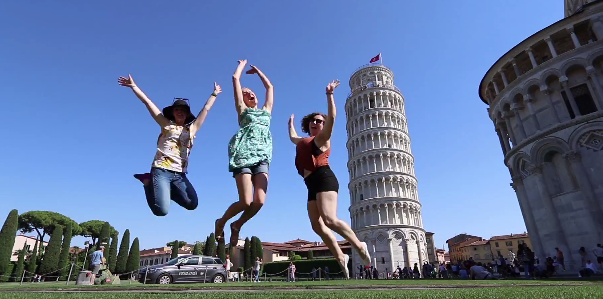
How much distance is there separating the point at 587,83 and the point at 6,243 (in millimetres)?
68137

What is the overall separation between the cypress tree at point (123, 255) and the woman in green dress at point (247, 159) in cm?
6208

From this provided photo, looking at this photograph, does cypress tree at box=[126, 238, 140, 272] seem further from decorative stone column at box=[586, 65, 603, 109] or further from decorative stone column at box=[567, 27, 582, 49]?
decorative stone column at box=[567, 27, 582, 49]

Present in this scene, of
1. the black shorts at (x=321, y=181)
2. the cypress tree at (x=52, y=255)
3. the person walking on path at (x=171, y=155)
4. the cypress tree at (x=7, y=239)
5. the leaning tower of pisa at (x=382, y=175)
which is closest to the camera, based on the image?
the black shorts at (x=321, y=181)

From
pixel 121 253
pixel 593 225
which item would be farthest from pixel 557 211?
pixel 121 253

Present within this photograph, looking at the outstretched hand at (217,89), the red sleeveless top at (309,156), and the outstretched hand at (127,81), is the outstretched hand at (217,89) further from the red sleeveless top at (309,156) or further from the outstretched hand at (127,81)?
the red sleeveless top at (309,156)

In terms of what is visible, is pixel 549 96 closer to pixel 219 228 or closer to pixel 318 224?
pixel 318 224

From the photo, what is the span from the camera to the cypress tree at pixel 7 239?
1734 inches

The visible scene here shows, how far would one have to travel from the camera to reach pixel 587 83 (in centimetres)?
2373

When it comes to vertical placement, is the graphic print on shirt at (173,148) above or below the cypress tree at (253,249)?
below

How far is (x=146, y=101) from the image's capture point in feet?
17.8

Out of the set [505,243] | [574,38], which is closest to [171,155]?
[574,38]

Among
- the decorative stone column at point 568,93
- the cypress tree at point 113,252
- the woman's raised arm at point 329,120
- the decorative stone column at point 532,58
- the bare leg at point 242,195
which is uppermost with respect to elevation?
the decorative stone column at point 532,58

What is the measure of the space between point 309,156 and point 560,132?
2668 centimetres

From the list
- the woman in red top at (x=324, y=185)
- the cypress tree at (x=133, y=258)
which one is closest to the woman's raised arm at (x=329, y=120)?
the woman in red top at (x=324, y=185)
